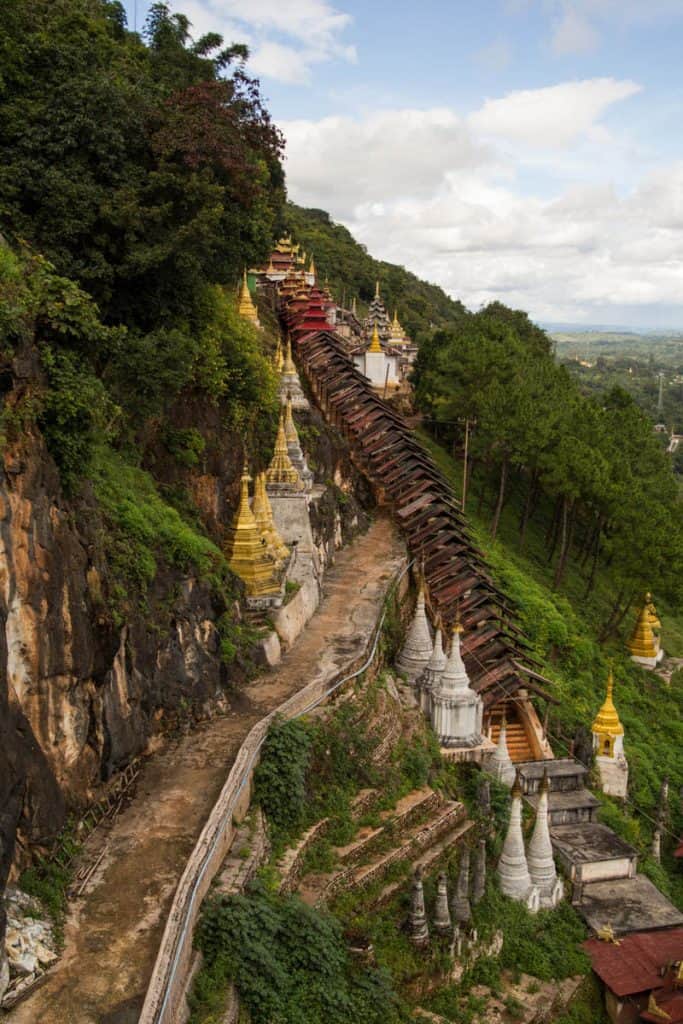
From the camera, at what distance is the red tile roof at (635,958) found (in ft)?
75.2

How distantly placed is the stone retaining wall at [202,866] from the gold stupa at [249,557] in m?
3.47

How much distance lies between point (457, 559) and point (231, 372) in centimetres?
1081

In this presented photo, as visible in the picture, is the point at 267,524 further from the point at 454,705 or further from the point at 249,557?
the point at 454,705

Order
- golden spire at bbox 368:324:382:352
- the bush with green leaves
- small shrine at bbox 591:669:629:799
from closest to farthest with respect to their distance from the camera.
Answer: the bush with green leaves
small shrine at bbox 591:669:629:799
golden spire at bbox 368:324:382:352

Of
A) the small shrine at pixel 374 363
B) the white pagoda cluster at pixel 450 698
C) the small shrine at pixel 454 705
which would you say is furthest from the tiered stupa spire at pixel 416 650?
the small shrine at pixel 374 363

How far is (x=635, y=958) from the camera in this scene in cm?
2350

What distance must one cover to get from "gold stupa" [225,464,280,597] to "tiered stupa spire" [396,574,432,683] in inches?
185

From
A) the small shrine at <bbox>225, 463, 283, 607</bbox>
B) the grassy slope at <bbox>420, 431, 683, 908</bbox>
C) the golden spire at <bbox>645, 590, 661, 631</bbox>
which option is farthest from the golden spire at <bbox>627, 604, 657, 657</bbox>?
the small shrine at <bbox>225, 463, 283, 607</bbox>

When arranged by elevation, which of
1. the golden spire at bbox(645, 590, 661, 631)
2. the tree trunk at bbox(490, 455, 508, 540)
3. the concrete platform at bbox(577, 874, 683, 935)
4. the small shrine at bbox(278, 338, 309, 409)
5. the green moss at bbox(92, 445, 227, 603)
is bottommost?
the concrete platform at bbox(577, 874, 683, 935)

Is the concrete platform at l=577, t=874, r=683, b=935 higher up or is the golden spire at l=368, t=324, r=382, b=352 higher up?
the golden spire at l=368, t=324, r=382, b=352

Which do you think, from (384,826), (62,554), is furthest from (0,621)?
(384,826)

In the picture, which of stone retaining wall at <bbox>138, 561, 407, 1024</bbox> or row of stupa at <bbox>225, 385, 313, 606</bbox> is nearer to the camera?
stone retaining wall at <bbox>138, 561, 407, 1024</bbox>

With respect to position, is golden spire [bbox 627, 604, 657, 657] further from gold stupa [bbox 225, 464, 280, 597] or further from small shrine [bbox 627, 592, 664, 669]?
gold stupa [bbox 225, 464, 280, 597]

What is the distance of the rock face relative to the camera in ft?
47.5
